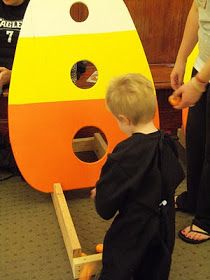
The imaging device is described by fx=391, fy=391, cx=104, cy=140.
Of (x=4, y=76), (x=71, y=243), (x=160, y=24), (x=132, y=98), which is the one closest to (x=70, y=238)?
(x=71, y=243)

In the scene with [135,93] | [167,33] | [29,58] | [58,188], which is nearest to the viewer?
[135,93]

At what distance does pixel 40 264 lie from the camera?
1318 millimetres

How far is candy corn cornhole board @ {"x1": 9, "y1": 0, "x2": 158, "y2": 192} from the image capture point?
56.2 inches

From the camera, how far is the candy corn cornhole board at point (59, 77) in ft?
4.68

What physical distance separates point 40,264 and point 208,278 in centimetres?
56

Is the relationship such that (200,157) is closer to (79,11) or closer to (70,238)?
(70,238)

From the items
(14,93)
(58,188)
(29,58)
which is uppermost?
(29,58)

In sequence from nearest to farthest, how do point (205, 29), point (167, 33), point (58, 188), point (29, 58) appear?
point (205, 29), point (29, 58), point (58, 188), point (167, 33)

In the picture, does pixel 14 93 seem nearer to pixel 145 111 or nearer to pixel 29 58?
pixel 29 58

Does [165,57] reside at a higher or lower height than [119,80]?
lower

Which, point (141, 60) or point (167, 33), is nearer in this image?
point (141, 60)

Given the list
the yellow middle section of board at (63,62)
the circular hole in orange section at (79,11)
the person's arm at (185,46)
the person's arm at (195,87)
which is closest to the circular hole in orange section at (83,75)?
the circular hole in orange section at (79,11)

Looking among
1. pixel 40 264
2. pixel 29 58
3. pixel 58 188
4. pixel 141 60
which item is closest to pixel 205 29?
pixel 141 60

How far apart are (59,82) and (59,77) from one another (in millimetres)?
19
